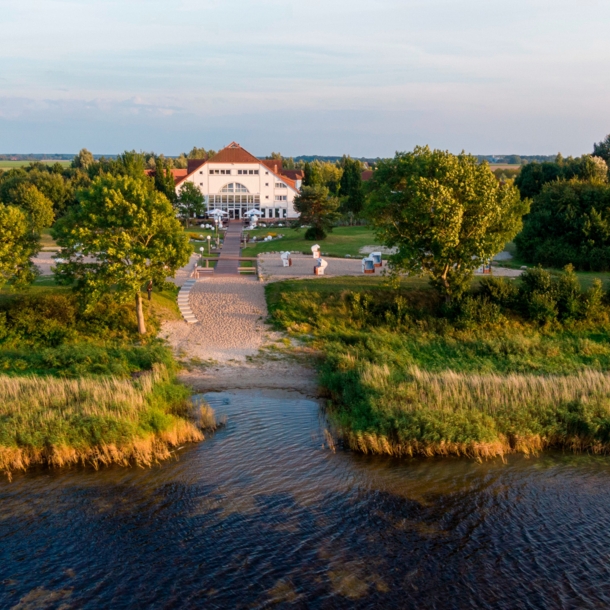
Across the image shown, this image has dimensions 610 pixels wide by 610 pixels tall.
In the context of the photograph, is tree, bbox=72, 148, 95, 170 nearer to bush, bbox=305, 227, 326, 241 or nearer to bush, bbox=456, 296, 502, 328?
bush, bbox=305, 227, 326, 241

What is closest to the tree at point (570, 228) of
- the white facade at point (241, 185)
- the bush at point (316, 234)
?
the bush at point (316, 234)

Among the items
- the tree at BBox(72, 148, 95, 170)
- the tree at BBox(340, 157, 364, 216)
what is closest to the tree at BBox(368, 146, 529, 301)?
the tree at BBox(340, 157, 364, 216)

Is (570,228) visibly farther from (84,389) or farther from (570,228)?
(84,389)

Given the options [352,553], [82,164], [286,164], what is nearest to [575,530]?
[352,553]

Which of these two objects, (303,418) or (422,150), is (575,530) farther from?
(422,150)

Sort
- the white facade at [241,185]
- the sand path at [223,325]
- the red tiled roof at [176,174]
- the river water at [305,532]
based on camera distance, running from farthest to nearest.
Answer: the red tiled roof at [176,174]
the white facade at [241,185]
the sand path at [223,325]
the river water at [305,532]

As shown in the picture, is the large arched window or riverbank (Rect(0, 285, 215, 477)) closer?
riverbank (Rect(0, 285, 215, 477))

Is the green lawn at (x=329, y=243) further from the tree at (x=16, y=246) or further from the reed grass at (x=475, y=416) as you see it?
the reed grass at (x=475, y=416)
